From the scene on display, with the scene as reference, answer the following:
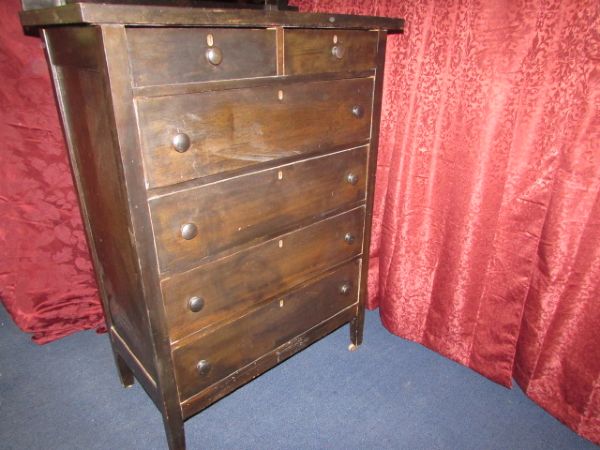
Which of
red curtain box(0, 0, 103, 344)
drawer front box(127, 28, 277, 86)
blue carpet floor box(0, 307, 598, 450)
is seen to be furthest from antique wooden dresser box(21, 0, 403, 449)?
red curtain box(0, 0, 103, 344)

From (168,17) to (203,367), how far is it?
101 centimetres

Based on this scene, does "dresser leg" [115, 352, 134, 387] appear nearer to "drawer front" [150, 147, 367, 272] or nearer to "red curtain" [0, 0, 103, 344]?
"red curtain" [0, 0, 103, 344]

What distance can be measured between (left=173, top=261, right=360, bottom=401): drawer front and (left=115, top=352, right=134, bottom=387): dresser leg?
508 mm

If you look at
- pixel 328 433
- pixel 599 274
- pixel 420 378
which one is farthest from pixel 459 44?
pixel 328 433

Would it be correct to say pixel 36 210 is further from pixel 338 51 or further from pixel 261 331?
pixel 338 51

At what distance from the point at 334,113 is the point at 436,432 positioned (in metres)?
1.26

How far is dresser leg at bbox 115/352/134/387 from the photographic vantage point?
1.71 meters

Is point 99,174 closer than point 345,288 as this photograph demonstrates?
Yes

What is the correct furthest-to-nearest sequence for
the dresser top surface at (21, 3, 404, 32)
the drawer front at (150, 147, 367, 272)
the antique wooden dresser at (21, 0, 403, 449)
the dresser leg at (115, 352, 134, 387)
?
the dresser leg at (115, 352, 134, 387)
the drawer front at (150, 147, 367, 272)
the antique wooden dresser at (21, 0, 403, 449)
the dresser top surface at (21, 3, 404, 32)

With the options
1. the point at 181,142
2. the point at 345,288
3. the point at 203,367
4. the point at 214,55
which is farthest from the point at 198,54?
the point at 345,288

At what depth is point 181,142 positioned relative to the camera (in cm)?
103

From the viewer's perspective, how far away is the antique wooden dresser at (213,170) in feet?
3.20

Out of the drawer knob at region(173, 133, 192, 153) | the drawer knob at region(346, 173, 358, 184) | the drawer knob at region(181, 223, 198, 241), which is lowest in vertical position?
the drawer knob at region(181, 223, 198, 241)

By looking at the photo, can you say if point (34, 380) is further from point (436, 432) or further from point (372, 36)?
point (372, 36)
